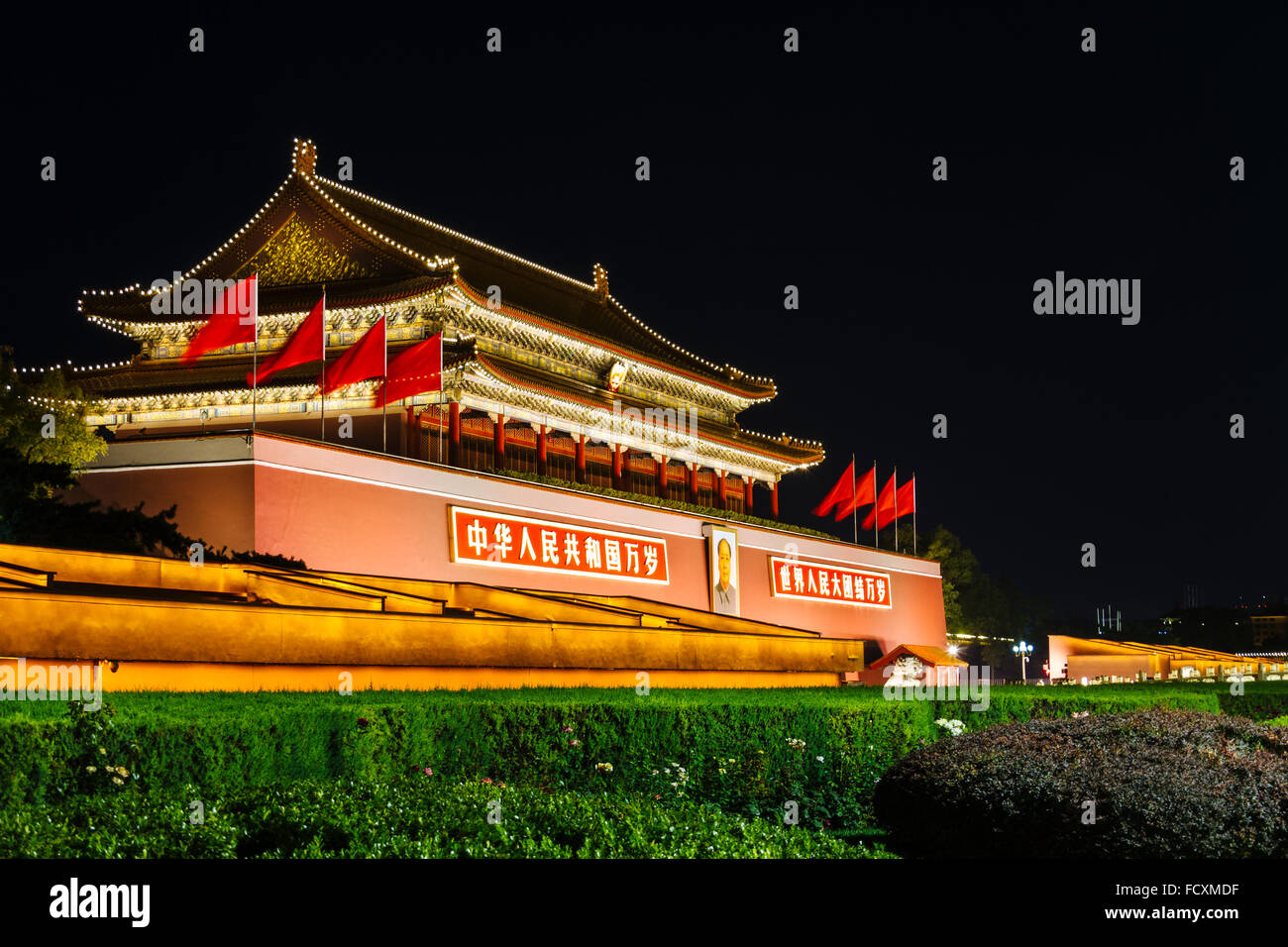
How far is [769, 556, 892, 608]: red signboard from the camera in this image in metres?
33.6

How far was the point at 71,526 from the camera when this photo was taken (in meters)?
17.3

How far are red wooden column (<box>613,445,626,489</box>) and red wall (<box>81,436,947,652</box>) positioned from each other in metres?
3.95

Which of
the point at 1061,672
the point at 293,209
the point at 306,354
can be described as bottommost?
the point at 1061,672

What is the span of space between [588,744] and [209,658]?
446cm

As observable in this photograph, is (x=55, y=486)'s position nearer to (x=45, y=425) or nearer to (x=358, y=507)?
(x=45, y=425)

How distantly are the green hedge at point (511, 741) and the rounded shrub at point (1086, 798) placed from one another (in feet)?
7.47

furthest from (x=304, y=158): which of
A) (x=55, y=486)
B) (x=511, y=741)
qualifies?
(x=511, y=741)

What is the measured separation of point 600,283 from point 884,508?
10566 millimetres

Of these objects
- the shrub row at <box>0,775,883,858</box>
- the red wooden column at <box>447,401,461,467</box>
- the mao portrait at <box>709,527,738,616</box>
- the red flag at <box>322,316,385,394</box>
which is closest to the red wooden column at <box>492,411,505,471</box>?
the red wooden column at <box>447,401,461,467</box>

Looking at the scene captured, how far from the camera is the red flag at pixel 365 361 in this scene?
74.4 feet

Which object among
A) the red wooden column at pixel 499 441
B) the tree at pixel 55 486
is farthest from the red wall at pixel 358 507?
the red wooden column at pixel 499 441

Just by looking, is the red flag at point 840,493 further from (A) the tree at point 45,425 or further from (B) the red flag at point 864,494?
(A) the tree at point 45,425
